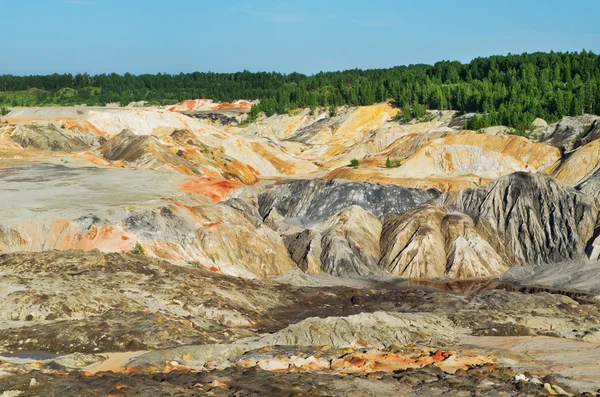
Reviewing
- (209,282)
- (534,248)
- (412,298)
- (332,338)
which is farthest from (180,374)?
(534,248)

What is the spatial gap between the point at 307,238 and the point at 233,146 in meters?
38.5

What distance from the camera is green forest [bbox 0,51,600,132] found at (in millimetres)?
105956

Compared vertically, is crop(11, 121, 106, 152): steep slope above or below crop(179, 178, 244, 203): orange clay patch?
above

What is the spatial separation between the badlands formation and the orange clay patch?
0.21m

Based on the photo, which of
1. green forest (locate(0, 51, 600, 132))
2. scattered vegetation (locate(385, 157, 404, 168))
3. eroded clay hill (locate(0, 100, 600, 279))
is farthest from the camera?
green forest (locate(0, 51, 600, 132))

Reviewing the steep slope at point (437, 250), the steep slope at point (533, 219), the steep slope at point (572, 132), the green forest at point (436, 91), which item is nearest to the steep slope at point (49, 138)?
the steep slope at point (437, 250)

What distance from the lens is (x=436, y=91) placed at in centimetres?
12612

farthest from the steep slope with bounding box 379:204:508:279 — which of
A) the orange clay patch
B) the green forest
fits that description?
the green forest

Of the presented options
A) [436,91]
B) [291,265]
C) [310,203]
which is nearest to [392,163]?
[310,203]

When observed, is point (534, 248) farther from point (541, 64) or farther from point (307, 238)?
point (541, 64)

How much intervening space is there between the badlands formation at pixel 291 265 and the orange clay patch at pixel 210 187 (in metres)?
0.21

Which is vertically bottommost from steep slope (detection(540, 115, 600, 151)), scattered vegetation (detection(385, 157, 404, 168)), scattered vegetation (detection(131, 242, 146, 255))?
scattered vegetation (detection(131, 242, 146, 255))

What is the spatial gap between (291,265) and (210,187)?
1548 cm

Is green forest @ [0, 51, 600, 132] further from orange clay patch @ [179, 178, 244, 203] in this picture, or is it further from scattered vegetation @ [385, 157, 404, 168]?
orange clay patch @ [179, 178, 244, 203]
